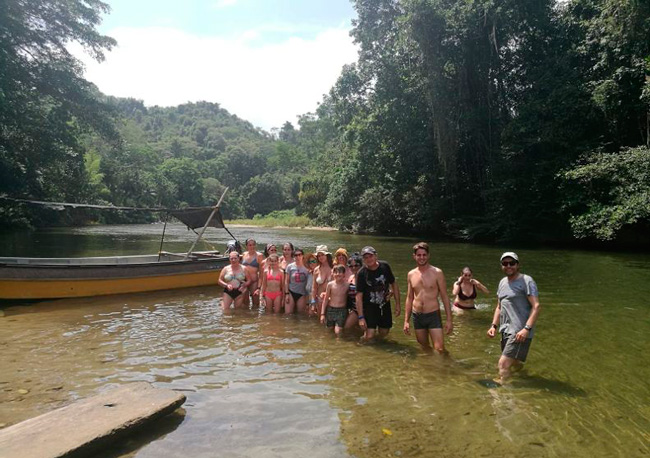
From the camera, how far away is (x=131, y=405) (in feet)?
15.8

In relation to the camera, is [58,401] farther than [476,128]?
No

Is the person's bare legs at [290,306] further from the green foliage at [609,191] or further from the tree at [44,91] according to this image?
the tree at [44,91]

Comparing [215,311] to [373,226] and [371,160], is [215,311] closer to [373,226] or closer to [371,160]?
[371,160]

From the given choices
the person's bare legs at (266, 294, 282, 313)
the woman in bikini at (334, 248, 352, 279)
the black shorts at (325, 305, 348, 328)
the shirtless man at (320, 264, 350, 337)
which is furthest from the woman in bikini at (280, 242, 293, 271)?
the black shorts at (325, 305, 348, 328)

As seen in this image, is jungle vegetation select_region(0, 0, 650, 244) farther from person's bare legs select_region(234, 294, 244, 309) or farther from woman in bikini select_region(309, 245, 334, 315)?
person's bare legs select_region(234, 294, 244, 309)

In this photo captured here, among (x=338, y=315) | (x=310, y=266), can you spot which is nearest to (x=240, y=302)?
(x=310, y=266)

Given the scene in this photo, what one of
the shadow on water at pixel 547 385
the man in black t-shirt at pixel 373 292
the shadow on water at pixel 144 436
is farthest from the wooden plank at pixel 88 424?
the shadow on water at pixel 547 385

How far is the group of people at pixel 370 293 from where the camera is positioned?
590cm

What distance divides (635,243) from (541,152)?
7148 millimetres

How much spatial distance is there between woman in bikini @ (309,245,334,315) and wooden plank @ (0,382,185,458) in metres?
4.60

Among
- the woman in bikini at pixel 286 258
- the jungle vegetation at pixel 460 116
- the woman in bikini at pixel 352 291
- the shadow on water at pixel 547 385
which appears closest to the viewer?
the shadow on water at pixel 547 385

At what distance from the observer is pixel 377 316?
25.4ft

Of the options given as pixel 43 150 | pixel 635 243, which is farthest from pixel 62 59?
pixel 635 243

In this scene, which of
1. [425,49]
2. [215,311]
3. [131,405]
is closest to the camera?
[131,405]
